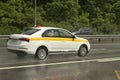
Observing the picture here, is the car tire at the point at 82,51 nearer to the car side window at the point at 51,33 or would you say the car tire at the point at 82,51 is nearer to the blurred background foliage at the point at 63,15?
the car side window at the point at 51,33

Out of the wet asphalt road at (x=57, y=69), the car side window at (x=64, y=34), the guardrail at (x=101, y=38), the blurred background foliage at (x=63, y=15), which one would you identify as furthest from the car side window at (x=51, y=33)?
the blurred background foliage at (x=63, y=15)

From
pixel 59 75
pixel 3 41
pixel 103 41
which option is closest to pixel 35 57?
pixel 59 75

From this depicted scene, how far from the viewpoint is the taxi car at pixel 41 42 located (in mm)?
17234

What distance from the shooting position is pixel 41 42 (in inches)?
690

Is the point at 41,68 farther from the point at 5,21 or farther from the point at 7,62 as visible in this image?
the point at 5,21

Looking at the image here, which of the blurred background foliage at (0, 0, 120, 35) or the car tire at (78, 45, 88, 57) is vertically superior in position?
the blurred background foliage at (0, 0, 120, 35)

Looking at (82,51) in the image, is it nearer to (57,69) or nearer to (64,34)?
(64,34)

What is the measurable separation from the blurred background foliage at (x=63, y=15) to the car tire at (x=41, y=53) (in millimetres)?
19458

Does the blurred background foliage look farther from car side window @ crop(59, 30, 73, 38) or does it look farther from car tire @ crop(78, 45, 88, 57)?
→ car side window @ crop(59, 30, 73, 38)

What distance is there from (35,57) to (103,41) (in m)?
19.6

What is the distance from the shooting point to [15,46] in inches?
688

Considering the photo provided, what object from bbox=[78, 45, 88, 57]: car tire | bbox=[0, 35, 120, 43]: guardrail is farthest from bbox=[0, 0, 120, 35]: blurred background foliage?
bbox=[78, 45, 88, 57]: car tire

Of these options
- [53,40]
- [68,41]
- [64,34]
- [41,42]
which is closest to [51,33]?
[53,40]

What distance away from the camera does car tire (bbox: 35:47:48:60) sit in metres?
17.4
